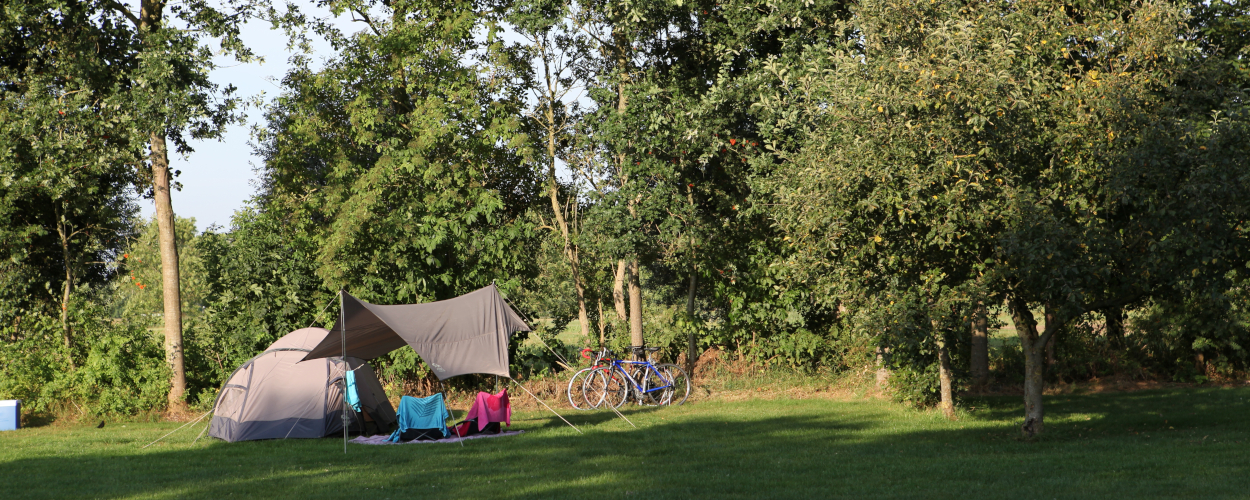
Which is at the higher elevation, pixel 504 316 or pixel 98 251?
pixel 98 251

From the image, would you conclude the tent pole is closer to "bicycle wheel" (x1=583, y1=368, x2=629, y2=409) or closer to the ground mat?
the ground mat

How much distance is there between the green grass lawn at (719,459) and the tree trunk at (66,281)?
86.9 inches

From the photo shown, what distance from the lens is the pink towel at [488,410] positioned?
1211cm

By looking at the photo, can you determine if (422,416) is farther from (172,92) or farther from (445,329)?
(172,92)

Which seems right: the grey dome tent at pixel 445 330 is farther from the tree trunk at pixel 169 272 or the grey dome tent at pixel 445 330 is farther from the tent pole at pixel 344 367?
the tree trunk at pixel 169 272

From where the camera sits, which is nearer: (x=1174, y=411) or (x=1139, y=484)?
(x=1139, y=484)

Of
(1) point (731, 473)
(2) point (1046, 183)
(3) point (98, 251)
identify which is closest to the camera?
(1) point (731, 473)

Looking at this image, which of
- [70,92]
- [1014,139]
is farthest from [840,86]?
[70,92]

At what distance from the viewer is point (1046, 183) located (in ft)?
32.1

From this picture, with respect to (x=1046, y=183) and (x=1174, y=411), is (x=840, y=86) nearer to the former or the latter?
(x=1046, y=183)

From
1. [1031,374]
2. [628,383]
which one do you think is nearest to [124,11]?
[628,383]

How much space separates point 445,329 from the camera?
474 inches

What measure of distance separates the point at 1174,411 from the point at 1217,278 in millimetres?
5192

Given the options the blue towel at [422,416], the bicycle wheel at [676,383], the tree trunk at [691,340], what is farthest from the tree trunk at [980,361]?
→ the blue towel at [422,416]
